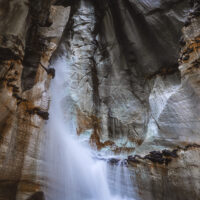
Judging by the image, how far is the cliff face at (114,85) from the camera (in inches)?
197

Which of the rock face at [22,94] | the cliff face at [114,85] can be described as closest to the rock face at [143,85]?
the cliff face at [114,85]

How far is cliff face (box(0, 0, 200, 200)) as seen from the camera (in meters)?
5.00

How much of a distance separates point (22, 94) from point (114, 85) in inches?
188

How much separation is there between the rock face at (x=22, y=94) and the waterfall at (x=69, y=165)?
2.21ft

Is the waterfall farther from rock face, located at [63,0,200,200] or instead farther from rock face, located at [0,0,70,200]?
rock face, located at [0,0,70,200]

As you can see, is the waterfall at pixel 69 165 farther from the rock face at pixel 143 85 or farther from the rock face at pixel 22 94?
the rock face at pixel 22 94

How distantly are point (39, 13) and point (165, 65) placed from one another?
18.2 feet

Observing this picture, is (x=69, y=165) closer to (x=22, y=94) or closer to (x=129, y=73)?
(x=22, y=94)

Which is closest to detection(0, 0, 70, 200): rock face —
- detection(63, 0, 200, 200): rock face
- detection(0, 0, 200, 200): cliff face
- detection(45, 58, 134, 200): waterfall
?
detection(0, 0, 200, 200): cliff face

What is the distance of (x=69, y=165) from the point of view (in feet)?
22.2

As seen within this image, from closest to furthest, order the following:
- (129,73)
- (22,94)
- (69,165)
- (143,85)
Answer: (22,94)
(69,165)
(143,85)
(129,73)

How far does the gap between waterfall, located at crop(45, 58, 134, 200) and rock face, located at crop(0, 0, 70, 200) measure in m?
0.67

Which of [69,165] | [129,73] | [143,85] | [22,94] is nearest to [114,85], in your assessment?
[129,73]

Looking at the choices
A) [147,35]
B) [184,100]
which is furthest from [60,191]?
[147,35]
